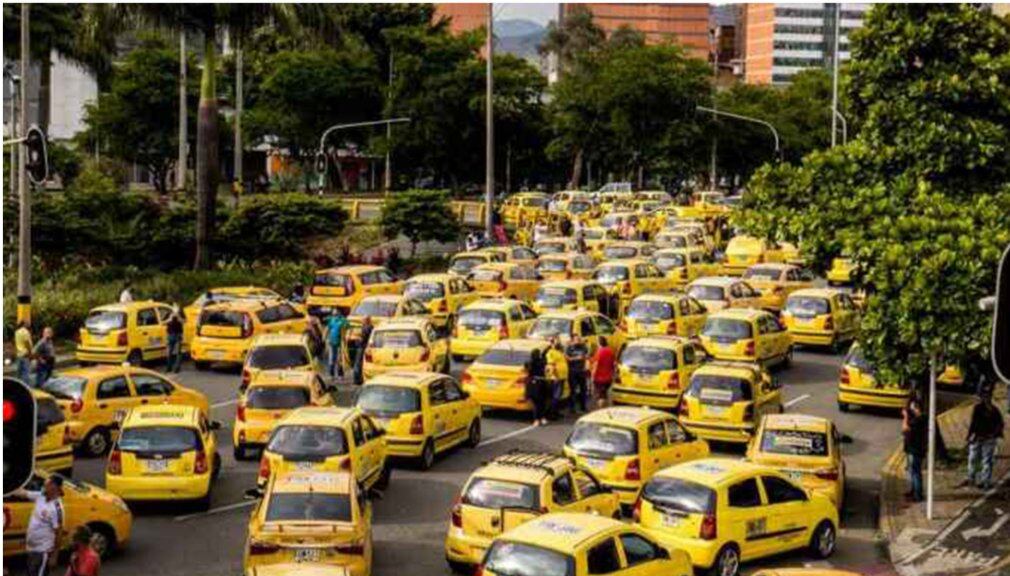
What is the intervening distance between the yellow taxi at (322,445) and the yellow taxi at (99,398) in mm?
4319

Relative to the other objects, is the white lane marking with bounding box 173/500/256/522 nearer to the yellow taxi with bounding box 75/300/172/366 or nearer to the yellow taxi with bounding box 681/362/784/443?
the yellow taxi with bounding box 681/362/784/443

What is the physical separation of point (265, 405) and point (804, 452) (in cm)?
820

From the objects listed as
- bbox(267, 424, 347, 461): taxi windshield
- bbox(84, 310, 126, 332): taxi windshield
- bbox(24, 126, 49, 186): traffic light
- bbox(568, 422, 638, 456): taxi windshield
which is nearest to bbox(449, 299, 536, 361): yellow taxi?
bbox(84, 310, 126, 332): taxi windshield

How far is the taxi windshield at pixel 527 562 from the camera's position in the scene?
14.4m

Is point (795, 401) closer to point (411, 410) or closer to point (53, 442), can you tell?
point (411, 410)

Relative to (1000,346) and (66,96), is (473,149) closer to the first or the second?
(66,96)

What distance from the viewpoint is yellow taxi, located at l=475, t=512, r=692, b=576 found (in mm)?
14453

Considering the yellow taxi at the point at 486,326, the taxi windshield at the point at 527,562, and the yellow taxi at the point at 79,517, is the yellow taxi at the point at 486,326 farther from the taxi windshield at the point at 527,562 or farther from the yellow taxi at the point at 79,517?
the taxi windshield at the point at 527,562

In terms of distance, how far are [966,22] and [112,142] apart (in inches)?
2657

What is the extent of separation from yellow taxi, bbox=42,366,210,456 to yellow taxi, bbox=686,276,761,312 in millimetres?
16242

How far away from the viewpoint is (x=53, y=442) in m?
20.5

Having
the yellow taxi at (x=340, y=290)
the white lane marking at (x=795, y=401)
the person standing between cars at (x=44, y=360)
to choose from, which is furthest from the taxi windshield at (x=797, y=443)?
the yellow taxi at (x=340, y=290)

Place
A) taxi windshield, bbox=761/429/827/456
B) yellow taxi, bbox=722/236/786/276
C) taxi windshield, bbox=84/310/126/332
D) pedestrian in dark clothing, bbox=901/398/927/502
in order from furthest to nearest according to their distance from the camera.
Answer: yellow taxi, bbox=722/236/786/276 → taxi windshield, bbox=84/310/126/332 → pedestrian in dark clothing, bbox=901/398/927/502 → taxi windshield, bbox=761/429/827/456

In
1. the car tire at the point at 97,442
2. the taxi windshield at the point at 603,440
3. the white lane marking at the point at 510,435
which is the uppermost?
the taxi windshield at the point at 603,440
